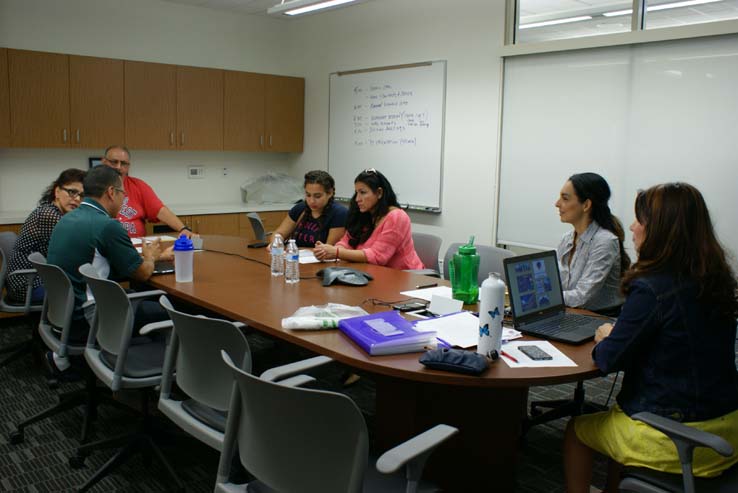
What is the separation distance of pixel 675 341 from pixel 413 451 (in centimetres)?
89

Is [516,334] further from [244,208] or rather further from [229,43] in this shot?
[229,43]

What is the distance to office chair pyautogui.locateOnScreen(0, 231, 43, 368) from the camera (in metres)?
3.54

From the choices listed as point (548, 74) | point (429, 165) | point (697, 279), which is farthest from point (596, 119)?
point (697, 279)

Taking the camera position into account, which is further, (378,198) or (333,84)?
(333,84)

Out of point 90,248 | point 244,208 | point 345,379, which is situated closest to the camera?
point 90,248

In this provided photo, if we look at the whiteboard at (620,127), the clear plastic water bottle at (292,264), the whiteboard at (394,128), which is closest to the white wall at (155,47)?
the whiteboard at (394,128)

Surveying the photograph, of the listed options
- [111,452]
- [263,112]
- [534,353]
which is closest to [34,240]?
[111,452]

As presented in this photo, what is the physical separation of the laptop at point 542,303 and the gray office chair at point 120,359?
1264 mm

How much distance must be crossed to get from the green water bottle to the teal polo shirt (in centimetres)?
149

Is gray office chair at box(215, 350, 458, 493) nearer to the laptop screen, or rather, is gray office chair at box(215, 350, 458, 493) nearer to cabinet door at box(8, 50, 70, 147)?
the laptop screen

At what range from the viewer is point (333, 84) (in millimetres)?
6473

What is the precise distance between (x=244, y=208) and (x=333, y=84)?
1592mm

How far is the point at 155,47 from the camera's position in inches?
235

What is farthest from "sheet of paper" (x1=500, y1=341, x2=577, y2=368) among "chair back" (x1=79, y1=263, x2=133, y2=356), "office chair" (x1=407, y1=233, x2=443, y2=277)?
"office chair" (x1=407, y1=233, x2=443, y2=277)
